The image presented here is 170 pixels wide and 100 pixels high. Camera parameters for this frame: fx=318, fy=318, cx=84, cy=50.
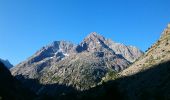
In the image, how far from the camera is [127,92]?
442 feet

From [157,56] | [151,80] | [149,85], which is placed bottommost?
[149,85]

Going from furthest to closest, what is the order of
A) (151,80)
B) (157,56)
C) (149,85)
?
(157,56)
(151,80)
(149,85)

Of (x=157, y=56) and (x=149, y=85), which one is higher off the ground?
(x=157, y=56)

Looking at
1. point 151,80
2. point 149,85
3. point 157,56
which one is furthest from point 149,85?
point 157,56

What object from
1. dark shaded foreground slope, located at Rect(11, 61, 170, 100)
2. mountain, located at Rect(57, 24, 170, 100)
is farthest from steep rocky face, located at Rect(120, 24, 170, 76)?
dark shaded foreground slope, located at Rect(11, 61, 170, 100)

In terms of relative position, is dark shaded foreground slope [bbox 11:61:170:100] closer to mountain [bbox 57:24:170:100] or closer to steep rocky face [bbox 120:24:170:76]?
mountain [bbox 57:24:170:100]

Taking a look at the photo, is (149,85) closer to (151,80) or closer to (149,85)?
(149,85)

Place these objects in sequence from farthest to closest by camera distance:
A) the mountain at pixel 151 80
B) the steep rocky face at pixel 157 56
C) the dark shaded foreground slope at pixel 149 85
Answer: the steep rocky face at pixel 157 56 < the mountain at pixel 151 80 < the dark shaded foreground slope at pixel 149 85

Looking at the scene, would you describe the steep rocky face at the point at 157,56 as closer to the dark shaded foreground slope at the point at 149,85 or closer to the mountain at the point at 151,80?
the mountain at the point at 151,80

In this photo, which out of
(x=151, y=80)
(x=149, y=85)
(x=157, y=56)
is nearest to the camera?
(x=149, y=85)

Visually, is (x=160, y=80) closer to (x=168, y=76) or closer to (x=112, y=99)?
(x=168, y=76)

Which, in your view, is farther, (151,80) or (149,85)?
(151,80)

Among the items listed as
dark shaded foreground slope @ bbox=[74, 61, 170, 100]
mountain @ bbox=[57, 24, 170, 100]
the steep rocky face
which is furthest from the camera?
the steep rocky face

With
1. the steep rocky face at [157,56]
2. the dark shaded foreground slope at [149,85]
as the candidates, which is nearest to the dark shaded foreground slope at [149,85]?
the dark shaded foreground slope at [149,85]
